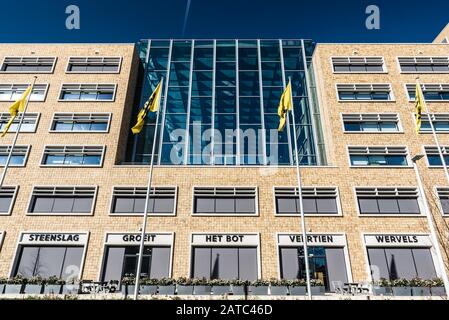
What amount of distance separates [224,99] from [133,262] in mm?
22586

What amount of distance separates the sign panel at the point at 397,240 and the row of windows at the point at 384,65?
18.2 meters

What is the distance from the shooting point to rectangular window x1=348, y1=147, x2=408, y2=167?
1156 inches

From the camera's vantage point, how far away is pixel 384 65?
34.6 meters

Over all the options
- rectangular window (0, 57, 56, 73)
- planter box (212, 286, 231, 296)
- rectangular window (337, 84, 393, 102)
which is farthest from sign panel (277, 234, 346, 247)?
rectangular window (0, 57, 56, 73)

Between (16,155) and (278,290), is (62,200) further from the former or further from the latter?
(278,290)

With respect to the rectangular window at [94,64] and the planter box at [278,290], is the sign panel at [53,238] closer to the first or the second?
the planter box at [278,290]

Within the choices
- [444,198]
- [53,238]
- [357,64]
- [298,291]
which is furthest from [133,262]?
[357,64]

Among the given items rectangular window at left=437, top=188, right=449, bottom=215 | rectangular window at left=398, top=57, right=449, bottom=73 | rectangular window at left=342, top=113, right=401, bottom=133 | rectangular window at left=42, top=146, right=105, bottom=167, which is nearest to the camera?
rectangular window at left=437, top=188, right=449, bottom=215

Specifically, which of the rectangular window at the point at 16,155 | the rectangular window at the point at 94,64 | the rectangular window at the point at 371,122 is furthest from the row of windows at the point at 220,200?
the rectangular window at the point at 94,64

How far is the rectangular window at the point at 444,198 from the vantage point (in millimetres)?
27031

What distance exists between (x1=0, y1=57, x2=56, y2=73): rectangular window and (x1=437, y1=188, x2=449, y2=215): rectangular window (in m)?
41.2

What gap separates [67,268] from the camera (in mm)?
25031

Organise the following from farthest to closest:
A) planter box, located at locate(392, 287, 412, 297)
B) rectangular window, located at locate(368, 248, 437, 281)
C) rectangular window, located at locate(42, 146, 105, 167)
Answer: rectangular window, located at locate(42, 146, 105, 167)
rectangular window, located at locate(368, 248, 437, 281)
planter box, located at locate(392, 287, 412, 297)

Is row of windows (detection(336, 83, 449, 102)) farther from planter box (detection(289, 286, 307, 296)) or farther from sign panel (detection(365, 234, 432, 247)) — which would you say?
planter box (detection(289, 286, 307, 296))
